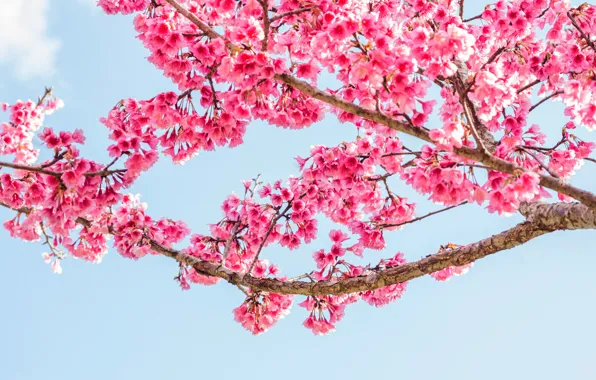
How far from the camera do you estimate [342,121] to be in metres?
5.47

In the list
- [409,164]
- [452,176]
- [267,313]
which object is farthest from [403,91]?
[267,313]

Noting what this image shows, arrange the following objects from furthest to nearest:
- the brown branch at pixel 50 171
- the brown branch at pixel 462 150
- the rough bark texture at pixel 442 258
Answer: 1. the brown branch at pixel 50 171
2. the rough bark texture at pixel 442 258
3. the brown branch at pixel 462 150

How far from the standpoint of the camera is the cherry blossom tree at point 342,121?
13.4 ft

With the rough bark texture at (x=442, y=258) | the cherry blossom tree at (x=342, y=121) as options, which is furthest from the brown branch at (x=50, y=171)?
the rough bark texture at (x=442, y=258)

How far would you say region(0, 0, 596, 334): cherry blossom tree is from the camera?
4070mm

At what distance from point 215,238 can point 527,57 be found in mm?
4246

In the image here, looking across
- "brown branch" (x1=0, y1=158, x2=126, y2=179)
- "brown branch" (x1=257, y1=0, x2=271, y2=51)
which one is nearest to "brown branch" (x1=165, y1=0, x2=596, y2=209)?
"brown branch" (x1=257, y1=0, x2=271, y2=51)

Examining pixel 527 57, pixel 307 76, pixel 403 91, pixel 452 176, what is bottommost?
pixel 452 176

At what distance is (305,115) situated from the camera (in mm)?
5535

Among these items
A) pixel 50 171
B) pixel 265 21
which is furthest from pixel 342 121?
pixel 50 171

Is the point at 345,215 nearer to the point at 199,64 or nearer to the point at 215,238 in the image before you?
the point at 215,238

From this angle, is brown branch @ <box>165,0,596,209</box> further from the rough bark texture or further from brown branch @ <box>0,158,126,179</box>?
brown branch @ <box>0,158,126,179</box>

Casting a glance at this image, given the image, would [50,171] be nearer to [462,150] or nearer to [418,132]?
[418,132]

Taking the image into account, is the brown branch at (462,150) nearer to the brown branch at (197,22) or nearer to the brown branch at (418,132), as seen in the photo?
the brown branch at (418,132)
